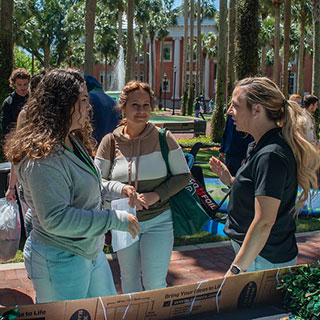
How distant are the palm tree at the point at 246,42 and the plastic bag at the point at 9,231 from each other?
10.8m

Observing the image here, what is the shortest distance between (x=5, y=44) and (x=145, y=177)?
9.09 meters

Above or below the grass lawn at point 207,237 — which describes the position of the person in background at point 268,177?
above

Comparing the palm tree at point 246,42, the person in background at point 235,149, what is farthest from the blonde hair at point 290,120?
the palm tree at point 246,42

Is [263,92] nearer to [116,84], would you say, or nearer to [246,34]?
[246,34]

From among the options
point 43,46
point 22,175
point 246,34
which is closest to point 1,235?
point 22,175

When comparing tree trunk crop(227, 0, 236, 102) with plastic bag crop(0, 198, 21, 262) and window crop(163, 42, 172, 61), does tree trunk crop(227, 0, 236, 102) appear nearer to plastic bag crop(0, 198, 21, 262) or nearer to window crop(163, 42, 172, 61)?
plastic bag crop(0, 198, 21, 262)

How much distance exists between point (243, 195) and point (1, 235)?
2.52 meters

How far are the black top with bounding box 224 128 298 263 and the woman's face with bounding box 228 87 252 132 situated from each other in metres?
0.13

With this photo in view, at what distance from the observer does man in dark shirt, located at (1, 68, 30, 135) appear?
5.35m

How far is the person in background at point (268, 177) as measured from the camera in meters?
2.28

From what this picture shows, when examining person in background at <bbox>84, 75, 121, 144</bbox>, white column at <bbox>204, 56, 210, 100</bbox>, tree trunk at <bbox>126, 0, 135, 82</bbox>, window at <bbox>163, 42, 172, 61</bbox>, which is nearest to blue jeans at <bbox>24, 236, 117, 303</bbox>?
person in background at <bbox>84, 75, 121, 144</bbox>

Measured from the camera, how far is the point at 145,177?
3.20 metres

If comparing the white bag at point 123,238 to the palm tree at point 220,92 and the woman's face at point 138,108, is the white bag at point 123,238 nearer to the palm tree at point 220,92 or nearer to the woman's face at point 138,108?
the woman's face at point 138,108

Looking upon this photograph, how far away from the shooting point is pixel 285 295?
7.00ft
